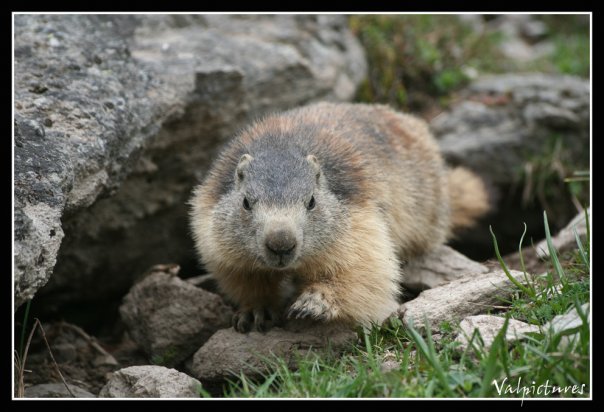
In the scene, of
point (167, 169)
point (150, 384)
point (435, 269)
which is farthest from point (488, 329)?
point (167, 169)

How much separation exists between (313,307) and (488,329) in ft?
4.56

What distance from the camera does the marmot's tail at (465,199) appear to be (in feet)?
28.9

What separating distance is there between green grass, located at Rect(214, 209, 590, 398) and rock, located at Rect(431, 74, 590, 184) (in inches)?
177

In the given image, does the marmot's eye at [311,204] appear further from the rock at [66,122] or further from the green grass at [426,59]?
the green grass at [426,59]

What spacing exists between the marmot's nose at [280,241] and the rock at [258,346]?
88cm

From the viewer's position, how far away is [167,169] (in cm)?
848

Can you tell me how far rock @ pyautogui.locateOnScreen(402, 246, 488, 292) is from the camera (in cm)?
714

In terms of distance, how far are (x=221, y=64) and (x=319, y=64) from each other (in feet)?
5.23

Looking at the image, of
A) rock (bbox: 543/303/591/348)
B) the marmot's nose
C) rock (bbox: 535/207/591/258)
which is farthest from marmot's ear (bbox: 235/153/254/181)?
rock (bbox: 535/207/591/258)

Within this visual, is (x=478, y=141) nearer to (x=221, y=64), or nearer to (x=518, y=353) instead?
(x=221, y=64)

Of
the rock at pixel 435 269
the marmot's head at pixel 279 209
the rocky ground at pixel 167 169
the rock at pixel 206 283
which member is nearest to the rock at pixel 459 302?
the rocky ground at pixel 167 169

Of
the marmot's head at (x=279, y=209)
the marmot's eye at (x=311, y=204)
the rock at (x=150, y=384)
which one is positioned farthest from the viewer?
the marmot's eye at (x=311, y=204)

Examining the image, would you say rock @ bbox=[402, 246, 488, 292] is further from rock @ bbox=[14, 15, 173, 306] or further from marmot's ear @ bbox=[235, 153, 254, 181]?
rock @ bbox=[14, 15, 173, 306]

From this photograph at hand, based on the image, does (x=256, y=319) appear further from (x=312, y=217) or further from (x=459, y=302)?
(x=459, y=302)
